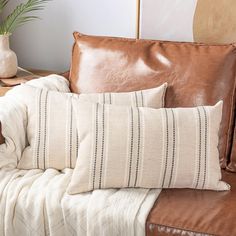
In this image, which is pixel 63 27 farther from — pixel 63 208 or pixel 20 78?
pixel 63 208

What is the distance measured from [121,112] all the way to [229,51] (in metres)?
0.52

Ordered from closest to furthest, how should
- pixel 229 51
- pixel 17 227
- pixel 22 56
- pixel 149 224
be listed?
1. pixel 149 224
2. pixel 17 227
3. pixel 229 51
4. pixel 22 56

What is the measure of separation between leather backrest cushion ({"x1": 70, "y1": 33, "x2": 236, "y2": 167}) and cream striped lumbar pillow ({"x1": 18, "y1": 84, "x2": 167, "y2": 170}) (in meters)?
0.09

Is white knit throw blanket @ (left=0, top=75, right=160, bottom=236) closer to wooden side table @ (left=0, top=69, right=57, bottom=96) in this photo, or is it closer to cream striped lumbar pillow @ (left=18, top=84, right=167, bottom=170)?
cream striped lumbar pillow @ (left=18, top=84, right=167, bottom=170)

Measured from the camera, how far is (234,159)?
5.71ft

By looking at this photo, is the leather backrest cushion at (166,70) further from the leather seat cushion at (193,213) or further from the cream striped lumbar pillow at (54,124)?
the leather seat cushion at (193,213)

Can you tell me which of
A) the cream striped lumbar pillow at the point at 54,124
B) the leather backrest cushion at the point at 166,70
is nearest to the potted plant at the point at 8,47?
the leather backrest cushion at the point at 166,70

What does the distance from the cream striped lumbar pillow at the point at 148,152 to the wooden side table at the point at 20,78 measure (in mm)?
773

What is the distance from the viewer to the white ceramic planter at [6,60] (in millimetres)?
2254

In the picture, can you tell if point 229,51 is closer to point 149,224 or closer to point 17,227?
point 149,224

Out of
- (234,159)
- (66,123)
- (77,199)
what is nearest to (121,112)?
(66,123)

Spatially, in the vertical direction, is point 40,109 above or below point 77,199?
above

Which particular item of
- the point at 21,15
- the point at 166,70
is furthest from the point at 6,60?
the point at 166,70

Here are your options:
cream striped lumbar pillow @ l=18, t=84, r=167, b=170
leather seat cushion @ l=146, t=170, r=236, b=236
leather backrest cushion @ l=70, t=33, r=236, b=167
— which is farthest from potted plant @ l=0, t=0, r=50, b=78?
leather seat cushion @ l=146, t=170, r=236, b=236
